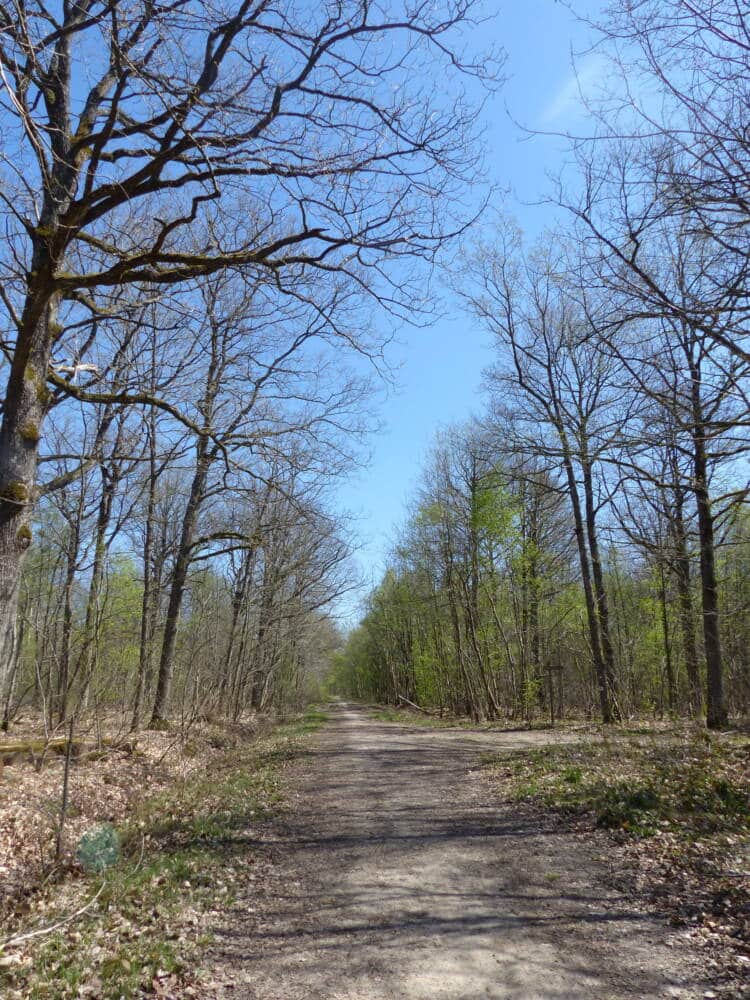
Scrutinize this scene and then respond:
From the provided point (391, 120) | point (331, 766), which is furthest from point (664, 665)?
point (391, 120)

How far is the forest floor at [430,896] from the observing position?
3.71 meters

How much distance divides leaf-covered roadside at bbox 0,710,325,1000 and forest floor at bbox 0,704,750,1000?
2 centimetres

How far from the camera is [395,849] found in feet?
20.1

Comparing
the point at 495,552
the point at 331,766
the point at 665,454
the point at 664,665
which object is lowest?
the point at 331,766

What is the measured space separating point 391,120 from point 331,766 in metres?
10.8

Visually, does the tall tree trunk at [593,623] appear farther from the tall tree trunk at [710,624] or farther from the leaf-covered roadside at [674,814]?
the leaf-covered roadside at [674,814]

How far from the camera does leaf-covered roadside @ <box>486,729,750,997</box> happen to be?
416 centimetres

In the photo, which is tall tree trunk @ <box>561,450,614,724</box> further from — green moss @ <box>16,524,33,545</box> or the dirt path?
green moss @ <box>16,524,33,545</box>

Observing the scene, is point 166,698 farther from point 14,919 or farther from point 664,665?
point 664,665

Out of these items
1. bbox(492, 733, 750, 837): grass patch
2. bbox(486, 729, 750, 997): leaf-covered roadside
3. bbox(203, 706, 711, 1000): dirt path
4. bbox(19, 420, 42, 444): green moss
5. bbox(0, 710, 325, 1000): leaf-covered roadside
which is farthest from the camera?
bbox(492, 733, 750, 837): grass patch

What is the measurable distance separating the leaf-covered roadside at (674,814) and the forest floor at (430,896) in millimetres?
24

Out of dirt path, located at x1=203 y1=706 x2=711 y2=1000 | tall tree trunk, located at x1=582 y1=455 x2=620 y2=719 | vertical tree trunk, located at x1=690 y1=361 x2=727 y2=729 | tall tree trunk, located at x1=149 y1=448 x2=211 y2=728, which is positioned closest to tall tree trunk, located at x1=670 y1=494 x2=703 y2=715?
tall tree trunk, located at x1=582 y1=455 x2=620 y2=719

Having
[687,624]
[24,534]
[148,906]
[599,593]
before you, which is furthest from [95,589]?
[687,624]

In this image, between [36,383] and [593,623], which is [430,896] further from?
[593,623]
